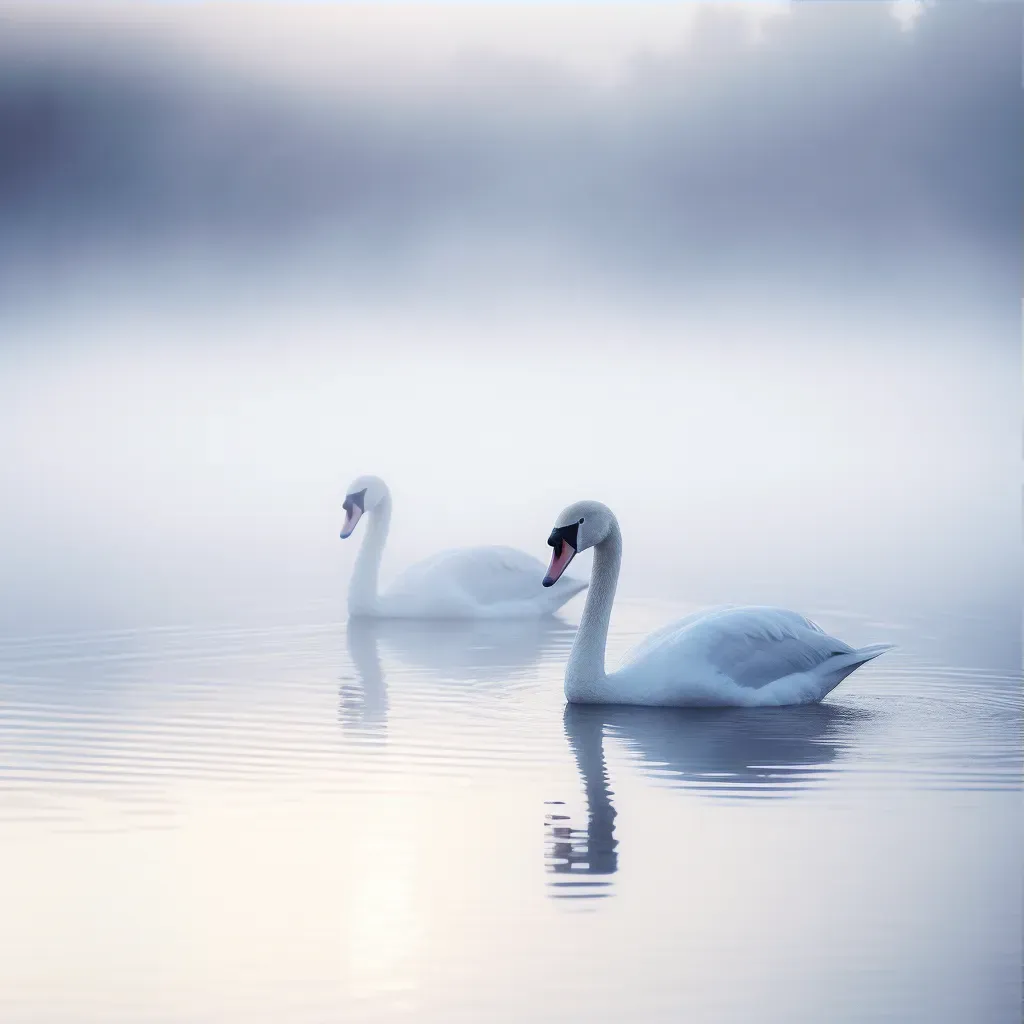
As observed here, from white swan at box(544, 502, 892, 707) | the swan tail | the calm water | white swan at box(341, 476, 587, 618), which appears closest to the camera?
the calm water

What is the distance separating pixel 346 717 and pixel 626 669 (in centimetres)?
136

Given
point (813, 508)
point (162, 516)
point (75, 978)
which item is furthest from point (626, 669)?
point (813, 508)

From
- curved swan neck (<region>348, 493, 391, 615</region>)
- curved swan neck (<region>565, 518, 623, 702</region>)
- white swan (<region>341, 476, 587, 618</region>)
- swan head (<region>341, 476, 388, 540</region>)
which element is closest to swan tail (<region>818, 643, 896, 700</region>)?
curved swan neck (<region>565, 518, 623, 702</region>)

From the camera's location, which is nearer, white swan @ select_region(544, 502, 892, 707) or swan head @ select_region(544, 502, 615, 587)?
white swan @ select_region(544, 502, 892, 707)

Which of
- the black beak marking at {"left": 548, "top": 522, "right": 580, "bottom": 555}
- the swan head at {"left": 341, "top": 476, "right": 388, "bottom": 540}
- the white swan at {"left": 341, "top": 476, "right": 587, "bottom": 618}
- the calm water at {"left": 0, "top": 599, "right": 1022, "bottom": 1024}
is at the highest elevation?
the swan head at {"left": 341, "top": 476, "right": 388, "bottom": 540}

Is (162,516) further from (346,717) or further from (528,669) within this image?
(346,717)

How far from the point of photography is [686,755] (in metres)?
8.71

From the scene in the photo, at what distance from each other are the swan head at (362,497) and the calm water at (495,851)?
11.2ft

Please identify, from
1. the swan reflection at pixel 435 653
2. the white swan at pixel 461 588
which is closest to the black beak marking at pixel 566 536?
the swan reflection at pixel 435 653

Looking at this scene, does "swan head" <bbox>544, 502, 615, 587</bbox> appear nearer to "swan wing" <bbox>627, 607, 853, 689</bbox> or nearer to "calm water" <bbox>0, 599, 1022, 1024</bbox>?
"swan wing" <bbox>627, 607, 853, 689</bbox>

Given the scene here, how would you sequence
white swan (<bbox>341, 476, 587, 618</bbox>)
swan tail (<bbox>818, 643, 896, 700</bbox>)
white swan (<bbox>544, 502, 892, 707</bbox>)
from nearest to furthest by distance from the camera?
white swan (<bbox>544, 502, 892, 707</bbox>) → swan tail (<bbox>818, 643, 896, 700</bbox>) → white swan (<bbox>341, 476, 587, 618</bbox>)

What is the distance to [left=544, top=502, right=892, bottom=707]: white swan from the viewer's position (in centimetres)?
966

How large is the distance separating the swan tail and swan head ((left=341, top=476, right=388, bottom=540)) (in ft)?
16.2

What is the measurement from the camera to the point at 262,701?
10047 mm
